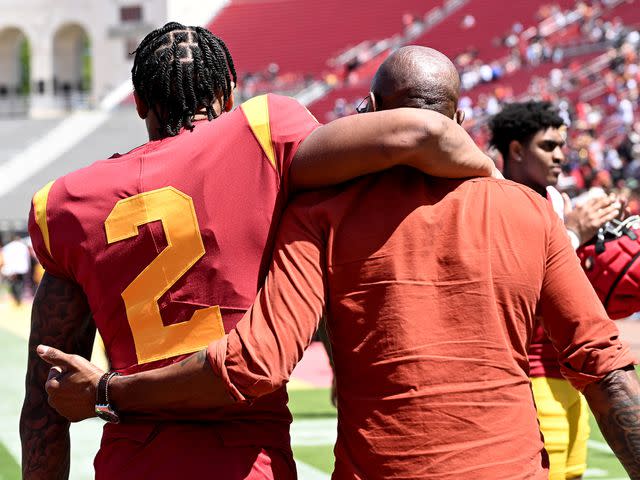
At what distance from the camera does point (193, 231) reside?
2406mm

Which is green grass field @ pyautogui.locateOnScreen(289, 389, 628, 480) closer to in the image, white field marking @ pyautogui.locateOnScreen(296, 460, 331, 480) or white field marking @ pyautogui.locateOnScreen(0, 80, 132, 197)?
white field marking @ pyautogui.locateOnScreen(296, 460, 331, 480)

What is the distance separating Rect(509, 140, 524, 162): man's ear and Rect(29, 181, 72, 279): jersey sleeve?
9.02 ft

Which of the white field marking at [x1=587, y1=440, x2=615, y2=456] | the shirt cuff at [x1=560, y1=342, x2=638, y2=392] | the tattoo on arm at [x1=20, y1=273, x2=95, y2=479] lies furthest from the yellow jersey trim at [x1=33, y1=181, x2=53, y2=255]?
the white field marking at [x1=587, y1=440, x2=615, y2=456]

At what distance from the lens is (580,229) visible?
363 centimetres

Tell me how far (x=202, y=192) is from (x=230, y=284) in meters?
0.21

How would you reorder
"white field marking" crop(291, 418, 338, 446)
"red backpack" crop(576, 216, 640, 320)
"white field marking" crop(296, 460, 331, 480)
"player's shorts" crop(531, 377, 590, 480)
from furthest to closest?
1. "white field marking" crop(291, 418, 338, 446)
2. "white field marking" crop(296, 460, 331, 480)
3. "player's shorts" crop(531, 377, 590, 480)
4. "red backpack" crop(576, 216, 640, 320)

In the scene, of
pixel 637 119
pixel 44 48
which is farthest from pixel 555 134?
pixel 44 48

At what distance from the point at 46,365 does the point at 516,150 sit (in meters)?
2.80

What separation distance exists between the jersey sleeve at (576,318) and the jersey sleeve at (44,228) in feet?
3.57

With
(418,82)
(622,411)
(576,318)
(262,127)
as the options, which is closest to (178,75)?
(262,127)

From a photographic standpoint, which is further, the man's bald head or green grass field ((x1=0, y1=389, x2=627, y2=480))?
green grass field ((x1=0, y1=389, x2=627, y2=480))

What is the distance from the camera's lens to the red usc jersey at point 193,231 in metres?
2.40

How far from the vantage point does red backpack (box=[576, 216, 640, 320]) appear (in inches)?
136

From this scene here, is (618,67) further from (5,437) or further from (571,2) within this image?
(5,437)
